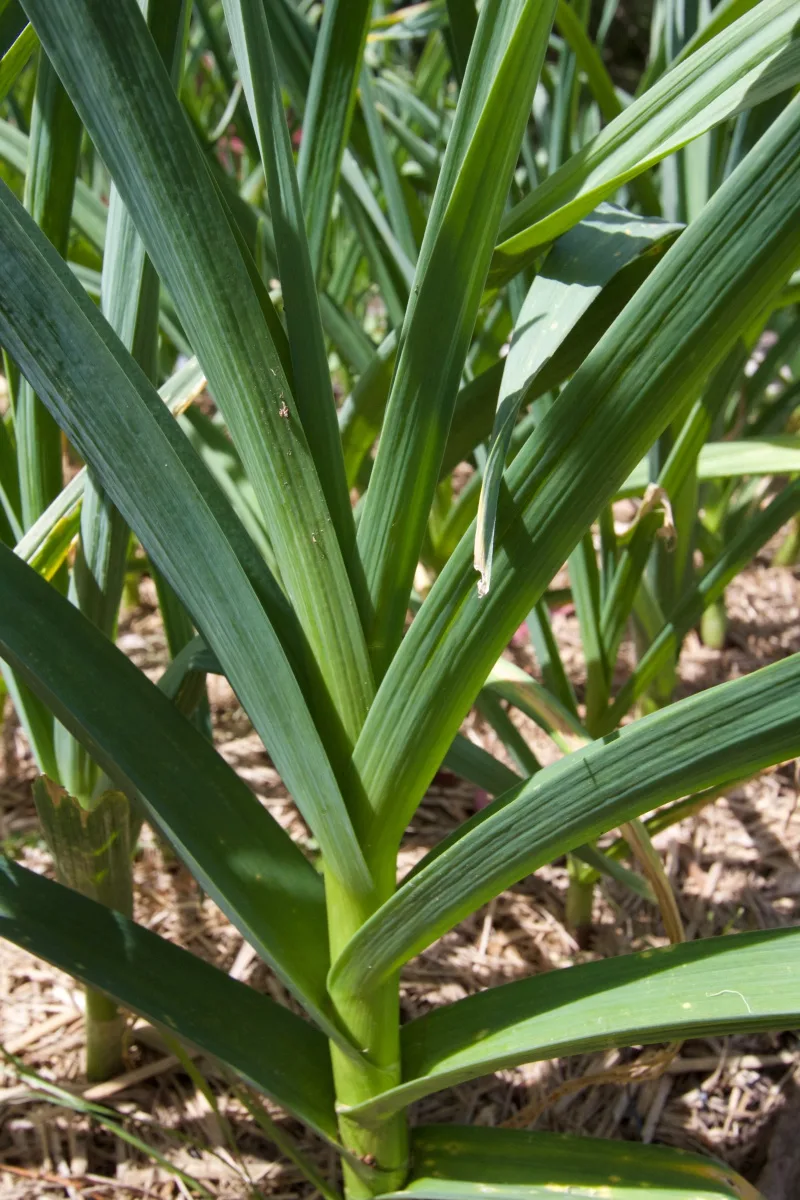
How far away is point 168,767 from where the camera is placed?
43 centimetres

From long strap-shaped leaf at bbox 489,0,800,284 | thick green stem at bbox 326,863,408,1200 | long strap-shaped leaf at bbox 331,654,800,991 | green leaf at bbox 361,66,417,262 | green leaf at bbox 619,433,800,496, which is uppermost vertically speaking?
green leaf at bbox 361,66,417,262

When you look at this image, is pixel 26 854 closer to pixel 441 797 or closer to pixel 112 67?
pixel 441 797

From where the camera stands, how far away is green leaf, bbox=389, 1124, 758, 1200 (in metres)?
0.46

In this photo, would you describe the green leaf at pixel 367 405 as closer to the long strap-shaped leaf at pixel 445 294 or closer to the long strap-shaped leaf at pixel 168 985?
the long strap-shaped leaf at pixel 445 294

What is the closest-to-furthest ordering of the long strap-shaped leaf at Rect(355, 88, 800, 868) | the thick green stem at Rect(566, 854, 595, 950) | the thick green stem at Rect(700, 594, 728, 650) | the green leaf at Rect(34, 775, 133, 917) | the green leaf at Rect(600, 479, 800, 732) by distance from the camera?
1. the long strap-shaped leaf at Rect(355, 88, 800, 868)
2. the green leaf at Rect(34, 775, 133, 917)
3. the green leaf at Rect(600, 479, 800, 732)
4. the thick green stem at Rect(566, 854, 595, 950)
5. the thick green stem at Rect(700, 594, 728, 650)

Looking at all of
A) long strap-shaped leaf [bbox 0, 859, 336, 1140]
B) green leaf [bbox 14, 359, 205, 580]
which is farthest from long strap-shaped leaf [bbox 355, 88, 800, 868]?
green leaf [bbox 14, 359, 205, 580]

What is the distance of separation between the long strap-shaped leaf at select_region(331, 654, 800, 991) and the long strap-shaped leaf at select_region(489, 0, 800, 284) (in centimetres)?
23

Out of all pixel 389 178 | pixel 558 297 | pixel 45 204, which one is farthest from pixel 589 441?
pixel 389 178

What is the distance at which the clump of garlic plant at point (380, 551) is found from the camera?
13.9 inches

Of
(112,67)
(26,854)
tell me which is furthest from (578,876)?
(112,67)

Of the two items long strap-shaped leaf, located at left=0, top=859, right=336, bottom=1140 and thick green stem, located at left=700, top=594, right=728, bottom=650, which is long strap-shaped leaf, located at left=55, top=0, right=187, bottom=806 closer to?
long strap-shaped leaf, located at left=0, top=859, right=336, bottom=1140

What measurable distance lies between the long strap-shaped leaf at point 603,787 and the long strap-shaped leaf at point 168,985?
0.09 metres

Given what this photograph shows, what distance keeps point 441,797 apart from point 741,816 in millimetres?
324

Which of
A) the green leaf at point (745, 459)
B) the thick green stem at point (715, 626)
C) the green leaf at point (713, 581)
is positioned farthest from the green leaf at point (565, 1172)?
the thick green stem at point (715, 626)
